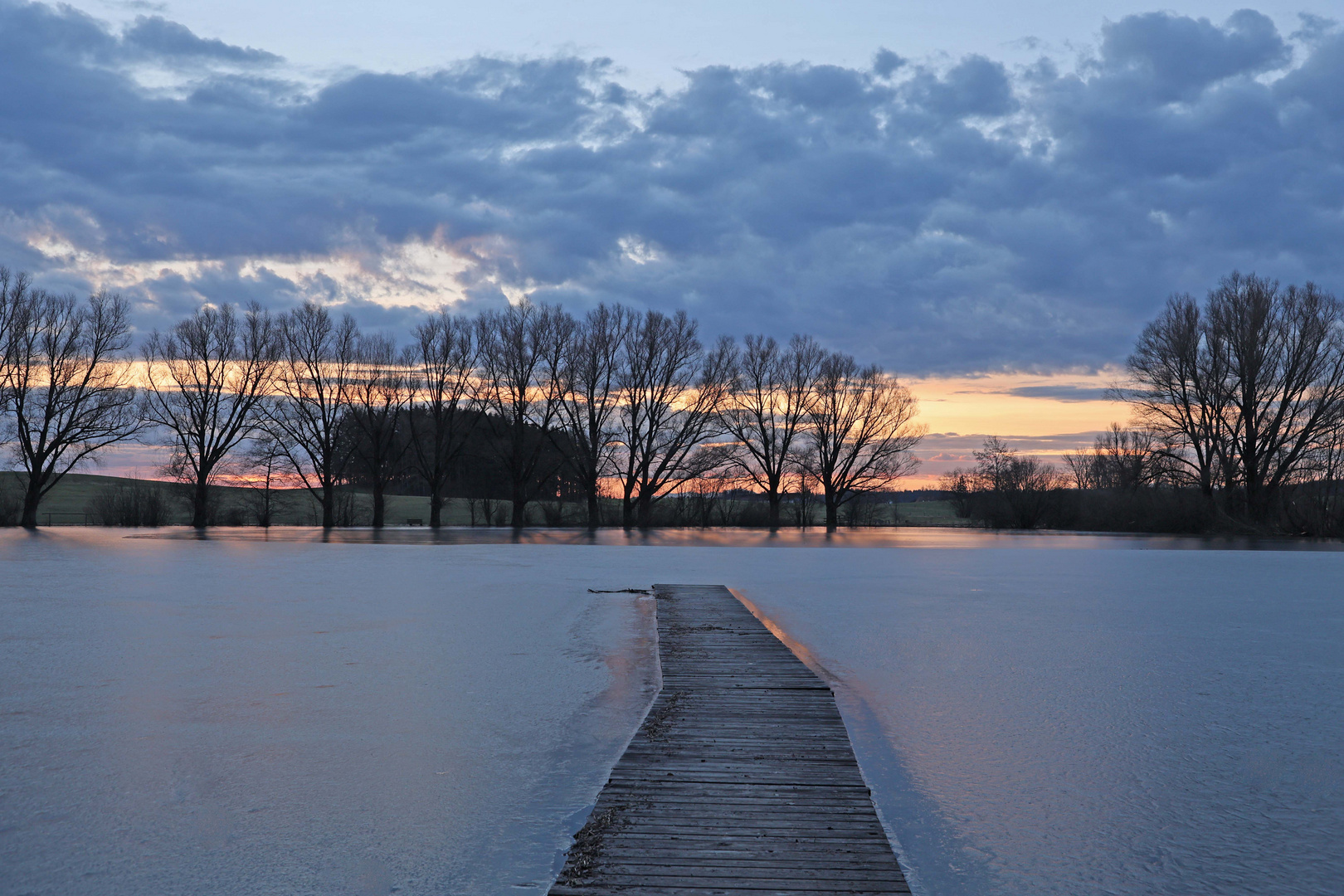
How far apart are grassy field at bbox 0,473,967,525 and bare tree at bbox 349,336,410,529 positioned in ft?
14.2

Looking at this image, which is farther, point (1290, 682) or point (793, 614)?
point (793, 614)

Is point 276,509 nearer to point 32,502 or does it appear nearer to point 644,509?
point 32,502

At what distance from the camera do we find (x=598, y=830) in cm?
364

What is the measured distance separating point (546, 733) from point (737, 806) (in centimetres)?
181

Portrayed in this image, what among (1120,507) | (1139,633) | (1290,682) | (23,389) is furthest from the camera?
(1120,507)

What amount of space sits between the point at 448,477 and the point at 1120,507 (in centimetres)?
3066

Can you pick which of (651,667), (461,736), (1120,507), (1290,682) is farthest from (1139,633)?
(1120,507)

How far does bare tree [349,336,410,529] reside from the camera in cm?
3766

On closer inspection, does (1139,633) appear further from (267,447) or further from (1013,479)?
(1013,479)

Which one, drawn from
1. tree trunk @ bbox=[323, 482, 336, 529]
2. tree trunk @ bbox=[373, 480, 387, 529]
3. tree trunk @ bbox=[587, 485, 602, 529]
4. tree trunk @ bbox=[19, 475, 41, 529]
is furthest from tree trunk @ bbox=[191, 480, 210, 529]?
tree trunk @ bbox=[587, 485, 602, 529]

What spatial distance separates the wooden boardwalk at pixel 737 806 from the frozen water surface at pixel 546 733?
9.2 inches

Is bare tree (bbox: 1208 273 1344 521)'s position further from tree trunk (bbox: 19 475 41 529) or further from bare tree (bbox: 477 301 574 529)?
tree trunk (bbox: 19 475 41 529)

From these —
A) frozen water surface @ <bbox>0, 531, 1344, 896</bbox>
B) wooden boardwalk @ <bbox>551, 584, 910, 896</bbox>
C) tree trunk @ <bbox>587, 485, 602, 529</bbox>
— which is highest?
tree trunk @ <bbox>587, 485, 602, 529</bbox>

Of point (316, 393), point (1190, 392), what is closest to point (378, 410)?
point (316, 393)
